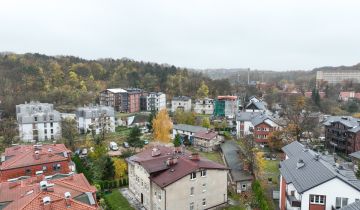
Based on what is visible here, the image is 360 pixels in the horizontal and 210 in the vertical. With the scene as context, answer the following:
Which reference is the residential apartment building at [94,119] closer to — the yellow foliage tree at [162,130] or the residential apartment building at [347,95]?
the yellow foliage tree at [162,130]

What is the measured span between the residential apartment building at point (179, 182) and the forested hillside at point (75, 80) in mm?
50865

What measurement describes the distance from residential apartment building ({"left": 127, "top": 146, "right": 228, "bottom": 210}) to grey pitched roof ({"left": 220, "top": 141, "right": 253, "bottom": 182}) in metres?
4.30

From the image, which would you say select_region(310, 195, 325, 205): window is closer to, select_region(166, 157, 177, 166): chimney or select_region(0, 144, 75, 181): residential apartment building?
select_region(166, 157, 177, 166): chimney

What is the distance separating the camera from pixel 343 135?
150 ft

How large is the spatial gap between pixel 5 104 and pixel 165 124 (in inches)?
1509

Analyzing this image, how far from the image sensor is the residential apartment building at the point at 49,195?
1520cm

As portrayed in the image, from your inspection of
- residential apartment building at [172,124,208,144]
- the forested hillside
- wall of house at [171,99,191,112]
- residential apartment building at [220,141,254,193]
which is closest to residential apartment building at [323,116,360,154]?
residential apartment building at [220,141,254,193]

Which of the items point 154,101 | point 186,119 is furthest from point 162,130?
point 154,101

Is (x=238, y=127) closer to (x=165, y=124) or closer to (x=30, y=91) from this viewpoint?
(x=165, y=124)

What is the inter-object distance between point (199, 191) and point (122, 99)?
5462 centimetres

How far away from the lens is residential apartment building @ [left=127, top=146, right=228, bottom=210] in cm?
2316

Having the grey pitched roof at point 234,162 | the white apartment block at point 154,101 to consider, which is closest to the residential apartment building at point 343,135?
the grey pitched roof at point 234,162

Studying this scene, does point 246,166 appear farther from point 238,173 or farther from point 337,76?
point 337,76

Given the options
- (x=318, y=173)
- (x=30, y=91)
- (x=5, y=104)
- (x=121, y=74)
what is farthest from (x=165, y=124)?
(x=121, y=74)
